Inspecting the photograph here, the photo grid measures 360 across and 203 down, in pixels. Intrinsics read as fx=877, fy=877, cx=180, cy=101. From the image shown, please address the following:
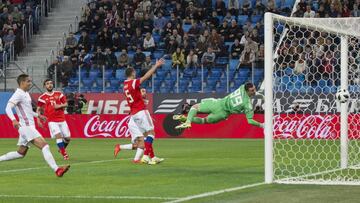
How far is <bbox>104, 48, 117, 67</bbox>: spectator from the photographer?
1391 inches

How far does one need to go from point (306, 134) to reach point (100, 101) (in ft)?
30.0

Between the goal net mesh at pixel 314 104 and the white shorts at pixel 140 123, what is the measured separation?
2910 millimetres

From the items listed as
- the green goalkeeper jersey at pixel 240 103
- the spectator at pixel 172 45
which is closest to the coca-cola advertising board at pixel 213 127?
the spectator at pixel 172 45

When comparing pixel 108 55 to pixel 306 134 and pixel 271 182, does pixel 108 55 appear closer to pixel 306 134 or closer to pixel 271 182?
pixel 306 134

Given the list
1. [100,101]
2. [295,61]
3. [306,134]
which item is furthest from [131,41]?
[295,61]

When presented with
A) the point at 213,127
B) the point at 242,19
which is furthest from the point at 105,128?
the point at 242,19

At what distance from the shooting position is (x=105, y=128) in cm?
3303

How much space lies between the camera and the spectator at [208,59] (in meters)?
33.2

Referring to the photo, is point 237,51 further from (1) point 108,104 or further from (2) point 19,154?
(2) point 19,154

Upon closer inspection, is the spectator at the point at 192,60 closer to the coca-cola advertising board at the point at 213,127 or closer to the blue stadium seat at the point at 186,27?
the coca-cola advertising board at the point at 213,127

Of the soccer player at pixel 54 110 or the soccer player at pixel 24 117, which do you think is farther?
the soccer player at pixel 54 110

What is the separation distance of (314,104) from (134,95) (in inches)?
498

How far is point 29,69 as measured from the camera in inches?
1494

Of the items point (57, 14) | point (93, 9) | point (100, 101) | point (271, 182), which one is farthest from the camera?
point (57, 14)
